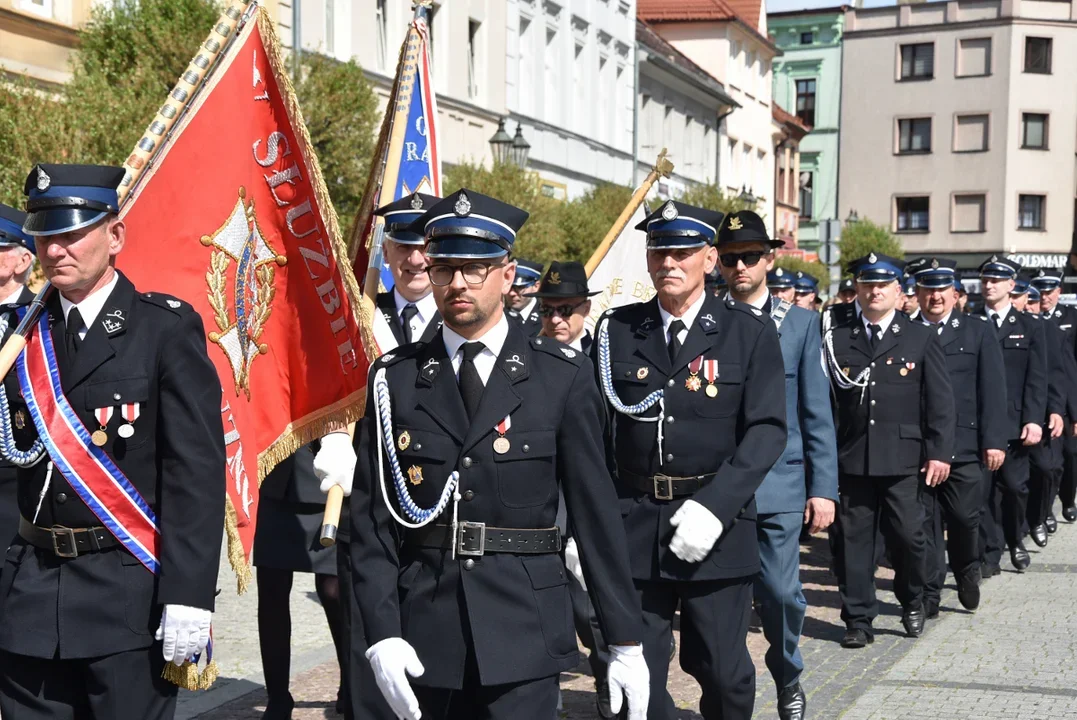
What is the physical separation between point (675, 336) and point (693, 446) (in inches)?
18.2

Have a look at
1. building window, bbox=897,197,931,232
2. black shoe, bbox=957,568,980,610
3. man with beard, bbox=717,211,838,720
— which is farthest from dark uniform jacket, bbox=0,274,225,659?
building window, bbox=897,197,931,232

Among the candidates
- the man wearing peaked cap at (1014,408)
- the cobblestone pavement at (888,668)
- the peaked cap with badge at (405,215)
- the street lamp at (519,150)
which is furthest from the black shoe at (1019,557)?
the street lamp at (519,150)

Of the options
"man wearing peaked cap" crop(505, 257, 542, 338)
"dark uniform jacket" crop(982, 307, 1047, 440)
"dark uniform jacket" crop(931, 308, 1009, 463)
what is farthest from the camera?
"dark uniform jacket" crop(982, 307, 1047, 440)

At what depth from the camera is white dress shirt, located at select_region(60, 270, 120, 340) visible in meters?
4.62

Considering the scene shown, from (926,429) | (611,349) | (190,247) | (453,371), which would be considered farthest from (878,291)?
(453,371)

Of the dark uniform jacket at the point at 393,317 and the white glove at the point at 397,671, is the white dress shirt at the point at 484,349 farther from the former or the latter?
the dark uniform jacket at the point at 393,317

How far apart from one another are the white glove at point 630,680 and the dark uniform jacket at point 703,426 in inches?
61.0

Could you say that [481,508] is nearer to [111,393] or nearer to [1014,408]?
[111,393]

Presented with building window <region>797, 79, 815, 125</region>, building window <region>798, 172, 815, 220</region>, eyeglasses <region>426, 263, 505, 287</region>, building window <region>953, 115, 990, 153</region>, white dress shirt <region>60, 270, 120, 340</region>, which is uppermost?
building window <region>797, 79, 815, 125</region>

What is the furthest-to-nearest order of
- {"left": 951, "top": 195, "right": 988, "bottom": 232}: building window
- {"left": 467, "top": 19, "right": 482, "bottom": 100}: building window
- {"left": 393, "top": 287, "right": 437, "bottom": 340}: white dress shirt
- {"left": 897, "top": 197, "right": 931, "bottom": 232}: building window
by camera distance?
1. {"left": 897, "top": 197, "right": 931, "bottom": 232}: building window
2. {"left": 951, "top": 195, "right": 988, "bottom": 232}: building window
3. {"left": 467, "top": 19, "right": 482, "bottom": 100}: building window
4. {"left": 393, "top": 287, "right": 437, "bottom": 340}: white dress shirt

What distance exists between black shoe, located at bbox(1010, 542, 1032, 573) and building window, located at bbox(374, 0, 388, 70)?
16900 millimetres

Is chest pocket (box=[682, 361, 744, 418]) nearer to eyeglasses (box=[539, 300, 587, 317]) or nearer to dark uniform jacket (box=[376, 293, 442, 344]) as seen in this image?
dark uniform jacket (box=[376, 293, 442, 344])

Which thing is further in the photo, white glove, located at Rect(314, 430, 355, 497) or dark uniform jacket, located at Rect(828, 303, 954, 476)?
dark uniform jacket, located at Rect(828, 303, 954, 476)

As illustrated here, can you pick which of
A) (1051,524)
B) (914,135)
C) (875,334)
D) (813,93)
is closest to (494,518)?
(875,334)
